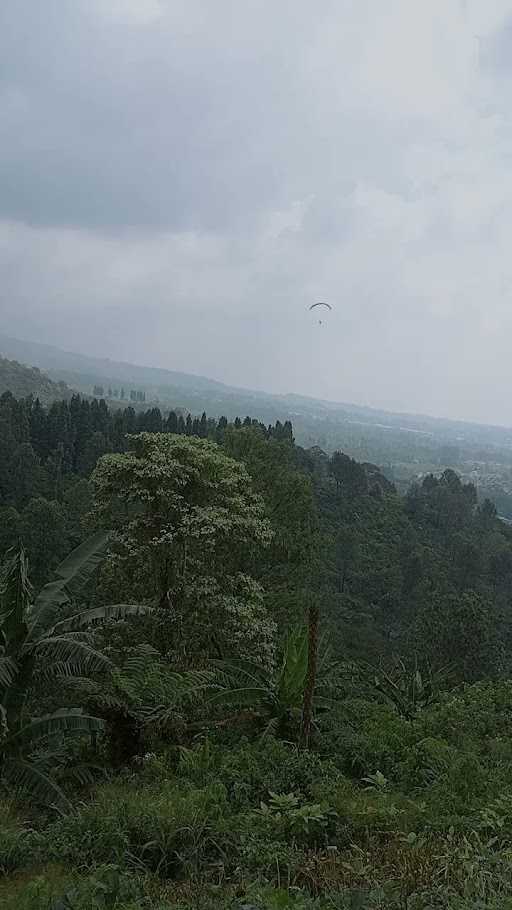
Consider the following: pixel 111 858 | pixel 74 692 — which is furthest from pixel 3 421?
pixel 111 858

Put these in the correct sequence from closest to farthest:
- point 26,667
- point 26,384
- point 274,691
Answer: point 26,667 < point 274,691 < point 26,384

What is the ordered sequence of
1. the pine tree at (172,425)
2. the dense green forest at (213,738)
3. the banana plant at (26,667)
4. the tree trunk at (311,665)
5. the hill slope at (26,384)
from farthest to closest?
the hill slope at (26,384), the pine tree at (172,425), the banana plant at (26,667), the tree trunk at (311,665), the dense green forest at (213,738)

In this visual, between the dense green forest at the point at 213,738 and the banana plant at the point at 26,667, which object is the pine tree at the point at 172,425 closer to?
the dense green forest at the point at 213,738

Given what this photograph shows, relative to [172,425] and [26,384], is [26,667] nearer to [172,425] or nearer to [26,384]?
[172,425]

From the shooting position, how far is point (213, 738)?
7363 millimetres

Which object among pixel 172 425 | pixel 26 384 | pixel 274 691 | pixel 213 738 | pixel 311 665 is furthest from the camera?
pixel 26 384

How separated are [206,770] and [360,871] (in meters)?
2.33

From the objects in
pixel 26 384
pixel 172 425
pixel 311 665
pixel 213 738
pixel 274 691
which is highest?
pixel 311 665

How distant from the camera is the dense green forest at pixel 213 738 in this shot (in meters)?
4.07

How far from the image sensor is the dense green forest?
407cm

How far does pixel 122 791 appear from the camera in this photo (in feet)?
19.2

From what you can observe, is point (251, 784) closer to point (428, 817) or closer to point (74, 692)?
point (428, 817)

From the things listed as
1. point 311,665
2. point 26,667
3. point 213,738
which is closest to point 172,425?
point 213,738

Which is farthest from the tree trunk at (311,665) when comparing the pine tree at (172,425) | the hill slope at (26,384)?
the hill slope at (26,384)
